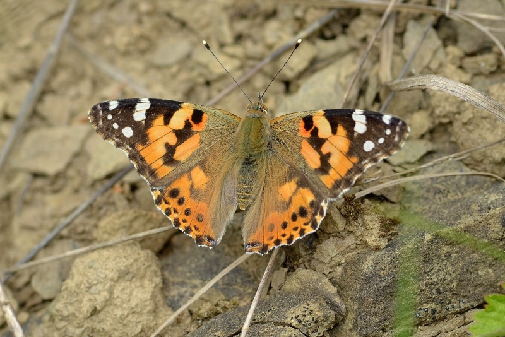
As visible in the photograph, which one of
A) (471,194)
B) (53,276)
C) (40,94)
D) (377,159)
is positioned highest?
(40,94)

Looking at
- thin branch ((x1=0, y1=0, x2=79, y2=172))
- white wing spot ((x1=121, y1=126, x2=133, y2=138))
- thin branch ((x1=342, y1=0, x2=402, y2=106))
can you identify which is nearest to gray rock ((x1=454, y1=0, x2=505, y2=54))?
thin branch ((x1=342, y1=0, x2=402, y2=106))

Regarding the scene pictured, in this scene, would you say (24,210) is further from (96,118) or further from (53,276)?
(96,118)

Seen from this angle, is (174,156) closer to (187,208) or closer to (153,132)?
(153,132)

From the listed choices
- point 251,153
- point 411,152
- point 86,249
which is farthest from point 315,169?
point 86,249

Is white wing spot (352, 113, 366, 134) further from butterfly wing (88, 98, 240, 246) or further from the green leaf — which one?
the green leaf

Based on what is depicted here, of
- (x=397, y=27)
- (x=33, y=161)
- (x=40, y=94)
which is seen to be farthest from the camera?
(x=40, y=94)

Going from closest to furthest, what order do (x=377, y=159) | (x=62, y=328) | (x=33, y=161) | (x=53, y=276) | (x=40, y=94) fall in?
(x=377, y=159) → (x=62, y=328) → (x=53, y=276) → (x=33, y=161) → (x=40, y=94)

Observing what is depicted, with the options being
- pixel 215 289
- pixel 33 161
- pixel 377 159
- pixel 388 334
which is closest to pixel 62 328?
pixel 215 289

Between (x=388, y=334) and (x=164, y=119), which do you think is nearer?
(x=388, y=334)
